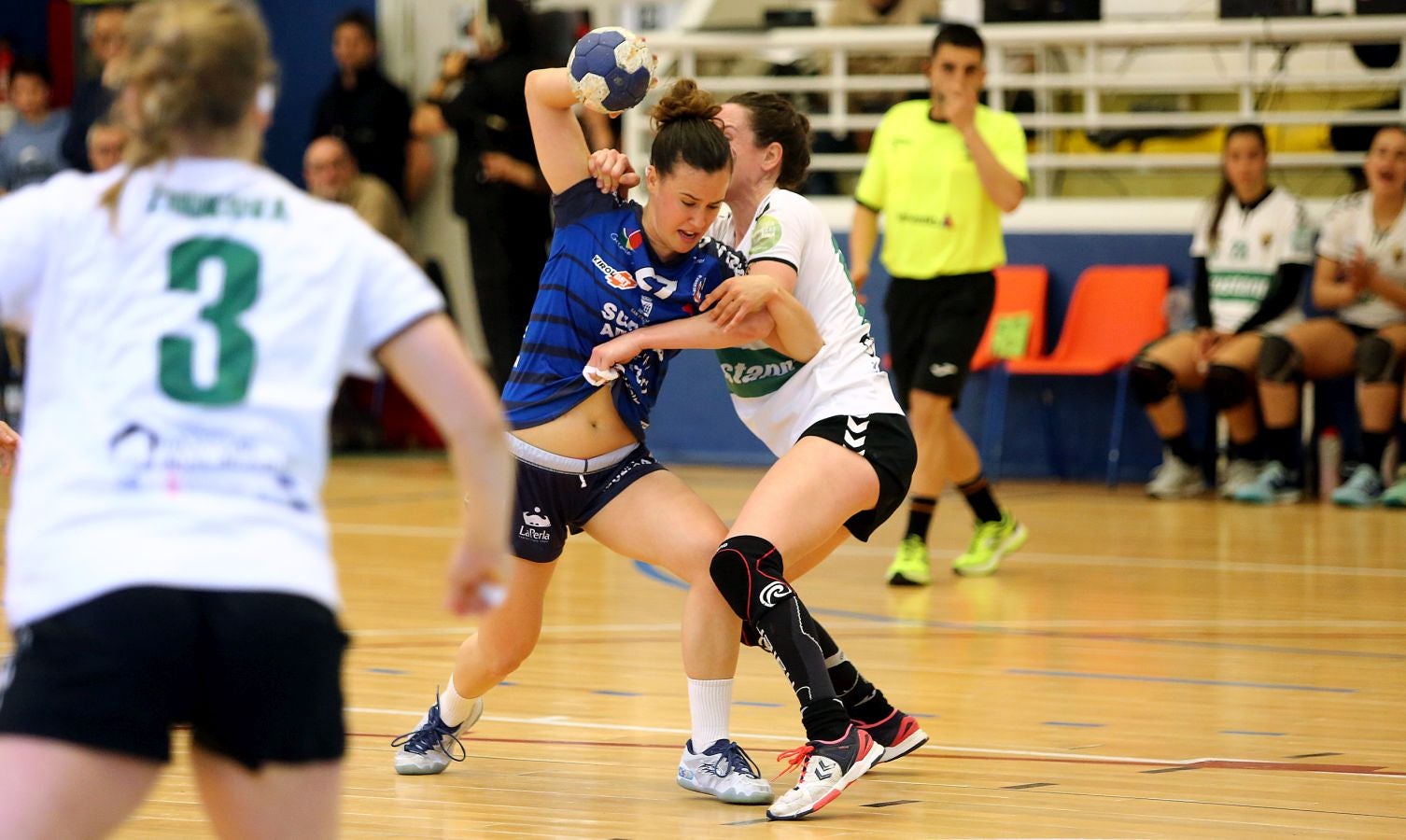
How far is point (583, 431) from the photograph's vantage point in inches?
153

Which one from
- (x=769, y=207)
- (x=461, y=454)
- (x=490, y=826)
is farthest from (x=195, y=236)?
(x=769, y=207)

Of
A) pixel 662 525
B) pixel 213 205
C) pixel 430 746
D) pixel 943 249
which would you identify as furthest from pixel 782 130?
pixel 943 249

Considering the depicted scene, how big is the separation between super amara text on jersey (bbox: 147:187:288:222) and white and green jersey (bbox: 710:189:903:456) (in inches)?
79.6

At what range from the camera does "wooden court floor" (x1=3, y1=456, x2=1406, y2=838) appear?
12.1ft

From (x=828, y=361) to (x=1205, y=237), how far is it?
6.07 m

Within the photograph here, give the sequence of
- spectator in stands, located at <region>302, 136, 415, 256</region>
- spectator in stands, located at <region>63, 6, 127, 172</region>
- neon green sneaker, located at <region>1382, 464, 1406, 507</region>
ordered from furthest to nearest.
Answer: spectator in stands, located at <region>63, 6, 127, 172</region> → spectator in stands, located at <region>302, 136, 415, 256</region> → neon green sneaker, located at <region>1382, 464, 1406, 507</region>

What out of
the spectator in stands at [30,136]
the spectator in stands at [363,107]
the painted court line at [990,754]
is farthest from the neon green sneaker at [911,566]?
the spectator in stands at [30,136]

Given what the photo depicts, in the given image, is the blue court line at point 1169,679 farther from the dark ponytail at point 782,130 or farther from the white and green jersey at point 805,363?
the dark ponytail at point 782,130

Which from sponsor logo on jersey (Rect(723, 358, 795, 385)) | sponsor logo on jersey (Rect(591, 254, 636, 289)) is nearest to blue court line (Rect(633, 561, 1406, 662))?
sponsor logo on jersey (Rect(723, 358, 795, 385))

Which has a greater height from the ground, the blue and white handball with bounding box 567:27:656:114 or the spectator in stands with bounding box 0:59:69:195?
the blue and white handball with bounding box 567:27:656:114

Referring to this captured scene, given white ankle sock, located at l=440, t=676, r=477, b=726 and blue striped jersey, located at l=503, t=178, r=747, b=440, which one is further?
white ankle sock, located at l=440, t=676, r=477, b=726

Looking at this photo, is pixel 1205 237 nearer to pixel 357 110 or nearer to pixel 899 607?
pixel 899 607

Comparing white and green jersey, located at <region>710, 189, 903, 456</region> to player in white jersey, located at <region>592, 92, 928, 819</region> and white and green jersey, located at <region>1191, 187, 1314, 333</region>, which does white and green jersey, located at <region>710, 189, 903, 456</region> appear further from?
white and green jersey, located at <region>1191, 187, 1314, 333</region>

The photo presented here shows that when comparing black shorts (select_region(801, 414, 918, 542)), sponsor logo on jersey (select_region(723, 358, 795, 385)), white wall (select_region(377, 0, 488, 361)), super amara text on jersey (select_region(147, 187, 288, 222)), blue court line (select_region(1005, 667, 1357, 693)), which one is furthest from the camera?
white wall (select_region(377, 0, 488, 361))
